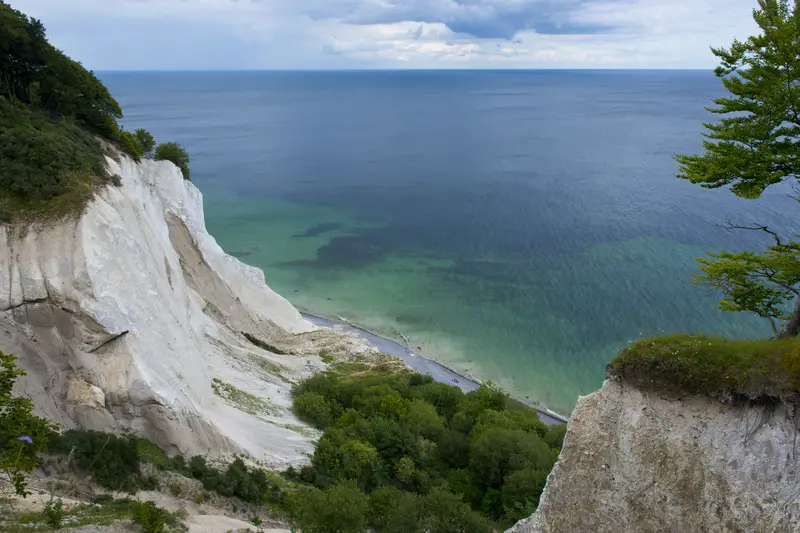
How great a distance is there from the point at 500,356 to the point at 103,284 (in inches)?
1059

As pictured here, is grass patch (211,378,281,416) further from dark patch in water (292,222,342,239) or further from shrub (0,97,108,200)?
dark patch in water (292,222,342,239)

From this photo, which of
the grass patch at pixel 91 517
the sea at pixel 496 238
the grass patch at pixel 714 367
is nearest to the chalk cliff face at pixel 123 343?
the grass patch at pixel 91 517

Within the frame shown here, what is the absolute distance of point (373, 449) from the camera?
22.7m

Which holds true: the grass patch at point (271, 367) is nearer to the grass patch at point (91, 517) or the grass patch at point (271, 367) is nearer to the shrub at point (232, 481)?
the shrub at point (232, 481)

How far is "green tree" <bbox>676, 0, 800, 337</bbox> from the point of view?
11008mm

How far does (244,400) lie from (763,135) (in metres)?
22.1

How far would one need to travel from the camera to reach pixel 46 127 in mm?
23531

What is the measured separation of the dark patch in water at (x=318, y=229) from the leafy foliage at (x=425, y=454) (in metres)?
35.0

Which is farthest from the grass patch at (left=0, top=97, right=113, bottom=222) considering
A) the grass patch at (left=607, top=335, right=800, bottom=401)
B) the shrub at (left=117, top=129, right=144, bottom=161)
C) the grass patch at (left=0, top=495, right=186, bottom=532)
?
the grass patch at (left=607, top=335, right=800, bottom=401)

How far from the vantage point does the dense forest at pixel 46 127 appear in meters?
20.0

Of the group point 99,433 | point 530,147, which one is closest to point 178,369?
point 99,433

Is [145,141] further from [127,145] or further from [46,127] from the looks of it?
[46,127]

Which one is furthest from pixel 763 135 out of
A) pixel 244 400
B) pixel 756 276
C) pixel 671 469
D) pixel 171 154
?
pixel 171 154

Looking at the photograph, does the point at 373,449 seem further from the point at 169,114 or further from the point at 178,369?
the point at 169,114
